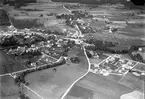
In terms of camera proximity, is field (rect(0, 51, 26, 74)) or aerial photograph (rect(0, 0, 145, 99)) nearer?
aerial photograph (rect(0, 0, 145, 99))

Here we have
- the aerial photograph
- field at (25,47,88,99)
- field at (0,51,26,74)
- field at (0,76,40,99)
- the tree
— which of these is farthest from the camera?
the tree

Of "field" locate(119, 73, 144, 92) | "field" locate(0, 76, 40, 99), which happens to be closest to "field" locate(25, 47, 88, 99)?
"field" locate(0, 76, 40, 99)

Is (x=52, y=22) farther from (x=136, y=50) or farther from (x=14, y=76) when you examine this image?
(x=14, y=76)

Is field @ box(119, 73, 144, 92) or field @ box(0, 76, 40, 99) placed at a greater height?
field @ box(0, 76, 40, 99)

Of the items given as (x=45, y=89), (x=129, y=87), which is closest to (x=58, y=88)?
(x=45, y=89)

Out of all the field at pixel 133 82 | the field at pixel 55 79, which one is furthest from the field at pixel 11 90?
the field at pixel 133 82

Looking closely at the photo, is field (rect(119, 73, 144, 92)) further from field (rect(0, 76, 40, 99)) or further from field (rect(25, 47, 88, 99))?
field (rect(0, 76, 40, 99))

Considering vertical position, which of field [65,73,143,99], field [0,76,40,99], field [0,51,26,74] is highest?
field [0,51,26,74]

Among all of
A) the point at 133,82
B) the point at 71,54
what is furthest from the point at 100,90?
the point at 71,54

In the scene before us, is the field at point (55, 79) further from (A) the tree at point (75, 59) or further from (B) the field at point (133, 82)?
(B) the field at point (133, 82)
